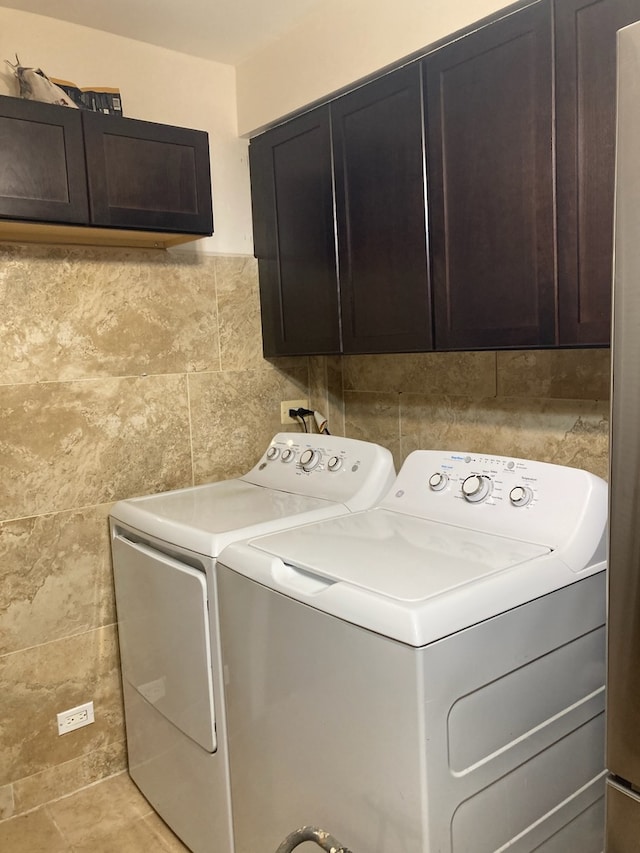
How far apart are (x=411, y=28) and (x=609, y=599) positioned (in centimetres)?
150

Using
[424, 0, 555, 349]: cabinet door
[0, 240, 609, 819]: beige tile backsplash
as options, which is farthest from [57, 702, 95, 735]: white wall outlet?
[424, 0, 555, 349]: cabinet door

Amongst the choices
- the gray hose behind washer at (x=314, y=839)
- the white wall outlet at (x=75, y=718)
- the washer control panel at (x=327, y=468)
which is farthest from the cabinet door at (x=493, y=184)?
the white wall outlet at (x=75, y=718)

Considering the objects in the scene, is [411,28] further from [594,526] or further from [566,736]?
[566,736]

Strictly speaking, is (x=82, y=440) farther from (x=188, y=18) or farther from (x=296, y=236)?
(x=188, y=18)

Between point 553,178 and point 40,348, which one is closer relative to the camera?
point 553,178

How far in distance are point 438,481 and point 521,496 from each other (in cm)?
25

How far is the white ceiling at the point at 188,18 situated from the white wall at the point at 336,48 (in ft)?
0.21

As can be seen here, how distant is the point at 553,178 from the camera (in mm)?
1482

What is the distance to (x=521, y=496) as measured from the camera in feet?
5.08

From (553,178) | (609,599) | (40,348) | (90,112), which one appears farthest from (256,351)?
(609,599)

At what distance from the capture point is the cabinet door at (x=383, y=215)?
1.79m

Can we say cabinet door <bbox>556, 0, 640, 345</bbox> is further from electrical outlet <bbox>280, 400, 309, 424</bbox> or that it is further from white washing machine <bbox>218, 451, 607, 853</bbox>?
electrical outlet <bbox>280, 400, 309, 424</bbox>

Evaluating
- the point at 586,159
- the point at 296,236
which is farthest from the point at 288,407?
the point at 586,159

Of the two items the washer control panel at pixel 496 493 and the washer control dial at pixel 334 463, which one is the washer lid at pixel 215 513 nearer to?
the washer control dial at pixel 334 463
